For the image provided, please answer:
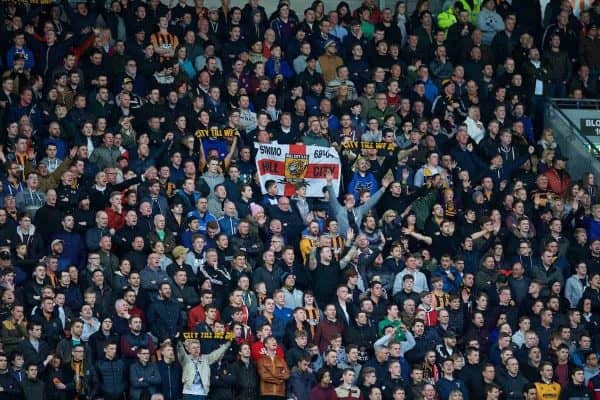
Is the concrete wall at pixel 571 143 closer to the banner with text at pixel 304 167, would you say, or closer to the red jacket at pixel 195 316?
the banner with text at pixel 304 167

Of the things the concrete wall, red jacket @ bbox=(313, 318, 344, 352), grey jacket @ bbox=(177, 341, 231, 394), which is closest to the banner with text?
red jacket @ bbox=(313, 318, 344, 352)

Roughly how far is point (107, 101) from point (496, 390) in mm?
6734

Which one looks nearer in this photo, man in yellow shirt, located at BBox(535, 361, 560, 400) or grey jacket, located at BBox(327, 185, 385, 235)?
man in yellow shirt, located at BBox(535, 361, 560, 400)

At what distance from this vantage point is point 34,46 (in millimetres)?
24562

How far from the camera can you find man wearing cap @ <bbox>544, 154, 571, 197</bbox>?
25.8 meters

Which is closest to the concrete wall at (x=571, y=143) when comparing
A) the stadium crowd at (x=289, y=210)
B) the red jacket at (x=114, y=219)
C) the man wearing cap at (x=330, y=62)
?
the stadium crowd at (x=289, y=210)

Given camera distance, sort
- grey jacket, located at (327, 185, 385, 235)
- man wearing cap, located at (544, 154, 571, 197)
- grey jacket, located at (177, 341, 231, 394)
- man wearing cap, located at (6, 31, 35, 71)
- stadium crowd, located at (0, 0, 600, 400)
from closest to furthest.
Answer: grey jacket, located at (177, 341, 231, 394) → stadium crowd, located at (0, 0, 600, 400) → grey jacket, located at (327, 185, 385, 235) → man wearing cap, located at (6, 31, 35, 71) → man wearing cap, located at (544, 154, 571, 197)

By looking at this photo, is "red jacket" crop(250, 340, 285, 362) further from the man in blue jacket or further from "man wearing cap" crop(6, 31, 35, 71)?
"man wearing cap" crop(6, 31, 35, 71)

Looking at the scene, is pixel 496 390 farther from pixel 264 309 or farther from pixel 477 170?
pixel 477 170

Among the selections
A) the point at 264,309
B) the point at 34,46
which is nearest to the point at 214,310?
the point at 264,309

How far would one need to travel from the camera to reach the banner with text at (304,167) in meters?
24.5

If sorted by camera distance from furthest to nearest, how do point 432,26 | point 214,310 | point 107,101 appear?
1. point 432,26
2. point 107,101
3. point 214,310

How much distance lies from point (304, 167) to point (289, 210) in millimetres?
1135

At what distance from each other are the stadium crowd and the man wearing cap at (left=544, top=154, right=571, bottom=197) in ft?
0.12
